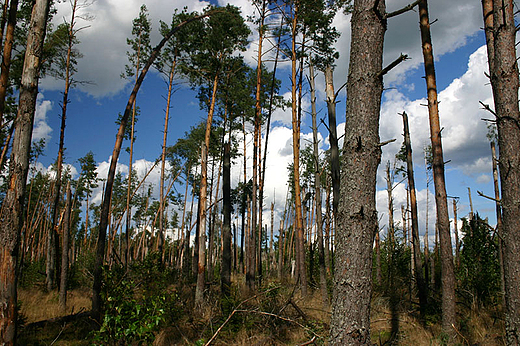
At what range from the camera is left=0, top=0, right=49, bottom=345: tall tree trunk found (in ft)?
12.9

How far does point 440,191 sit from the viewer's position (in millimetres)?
6902

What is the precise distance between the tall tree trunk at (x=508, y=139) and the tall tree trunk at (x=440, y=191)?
2065 millimetres

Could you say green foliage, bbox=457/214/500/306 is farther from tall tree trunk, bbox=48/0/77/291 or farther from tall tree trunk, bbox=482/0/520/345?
tall tree trunk, bbox=48/0/77/291

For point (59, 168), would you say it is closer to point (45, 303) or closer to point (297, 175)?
point (45, 303)

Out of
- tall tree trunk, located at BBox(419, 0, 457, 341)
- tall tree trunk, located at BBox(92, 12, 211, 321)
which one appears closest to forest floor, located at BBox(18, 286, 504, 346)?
tall tree trunk, located at BBox(419, 0, 457, 341)

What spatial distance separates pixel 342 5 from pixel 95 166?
1094 inches

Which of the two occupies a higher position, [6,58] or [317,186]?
[6,58]

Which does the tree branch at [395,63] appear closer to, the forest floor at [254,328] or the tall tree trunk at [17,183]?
the forest floor at [254,328]

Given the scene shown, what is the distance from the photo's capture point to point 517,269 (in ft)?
14.4

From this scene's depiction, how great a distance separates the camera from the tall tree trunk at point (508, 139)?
4.38m

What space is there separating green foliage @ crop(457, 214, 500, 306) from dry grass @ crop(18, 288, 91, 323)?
34.5 ft

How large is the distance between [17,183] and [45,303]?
7.58m

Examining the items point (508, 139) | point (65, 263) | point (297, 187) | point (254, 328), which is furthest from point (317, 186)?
point (65, 263)

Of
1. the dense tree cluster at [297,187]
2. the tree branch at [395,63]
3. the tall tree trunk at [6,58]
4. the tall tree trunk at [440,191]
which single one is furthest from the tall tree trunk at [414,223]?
the tall tree trunk at [6,58]
